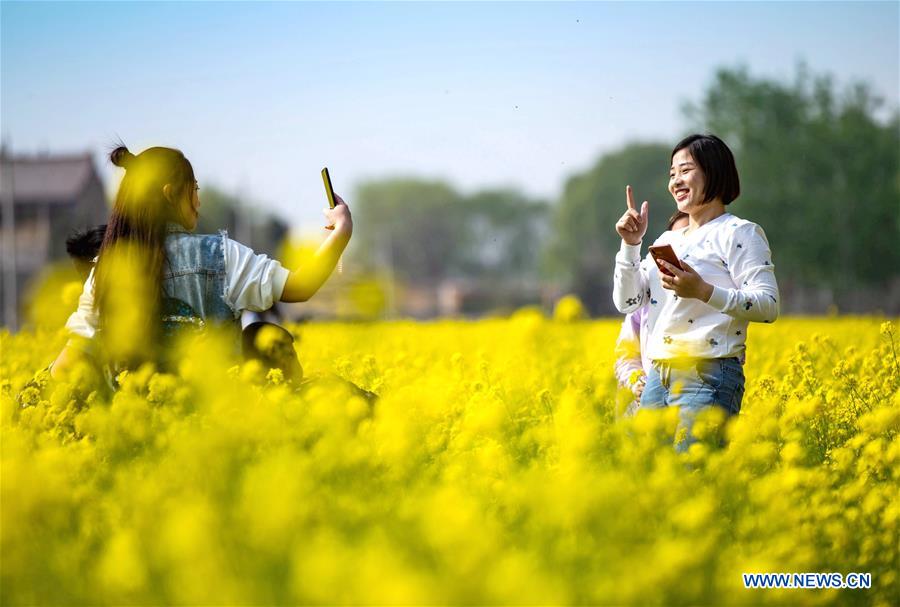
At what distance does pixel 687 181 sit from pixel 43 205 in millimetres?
31997

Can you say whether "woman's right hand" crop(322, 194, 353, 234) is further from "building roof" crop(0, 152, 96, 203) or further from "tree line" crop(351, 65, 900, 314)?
"building roof" crop(0, 152, 96, 203)

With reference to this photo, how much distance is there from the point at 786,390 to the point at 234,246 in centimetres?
187

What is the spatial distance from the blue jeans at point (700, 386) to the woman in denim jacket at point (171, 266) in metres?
1.05

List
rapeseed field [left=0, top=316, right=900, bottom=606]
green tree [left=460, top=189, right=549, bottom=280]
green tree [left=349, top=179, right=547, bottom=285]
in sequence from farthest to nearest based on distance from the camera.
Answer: green tree [left=460, top=189, right=549, bottom=280], green tree [left=349, top=179, right=547, bottom=285], rapeseed field [left=0, top=316, right=900, bottom=606]

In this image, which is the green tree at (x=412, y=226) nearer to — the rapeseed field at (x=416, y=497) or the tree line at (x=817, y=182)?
the tree line at (x=817, y=182)

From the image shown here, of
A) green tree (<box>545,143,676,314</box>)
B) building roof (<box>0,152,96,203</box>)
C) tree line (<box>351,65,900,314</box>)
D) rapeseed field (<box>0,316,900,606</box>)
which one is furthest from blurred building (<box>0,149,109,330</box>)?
rapeseed field (<box>0,316,900,606</box>)

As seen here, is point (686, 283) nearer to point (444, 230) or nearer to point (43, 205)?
point (43, 205)

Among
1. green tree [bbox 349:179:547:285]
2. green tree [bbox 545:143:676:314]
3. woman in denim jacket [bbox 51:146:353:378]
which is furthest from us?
green tree [bbox 349:179:547:285]

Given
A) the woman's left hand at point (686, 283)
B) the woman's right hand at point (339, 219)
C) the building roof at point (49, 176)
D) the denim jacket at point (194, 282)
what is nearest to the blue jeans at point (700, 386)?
the woman's left hand at point (686, 283)

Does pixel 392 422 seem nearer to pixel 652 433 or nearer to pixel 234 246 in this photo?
pixel 652 433

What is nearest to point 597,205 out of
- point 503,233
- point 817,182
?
point 817,182

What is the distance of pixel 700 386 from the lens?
3.28 metres

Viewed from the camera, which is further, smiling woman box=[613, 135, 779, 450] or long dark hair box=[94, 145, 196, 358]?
long dark hair box=[94, 145, 196, 358]

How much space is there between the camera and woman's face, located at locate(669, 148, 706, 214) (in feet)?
11.4
